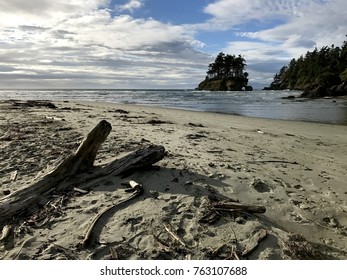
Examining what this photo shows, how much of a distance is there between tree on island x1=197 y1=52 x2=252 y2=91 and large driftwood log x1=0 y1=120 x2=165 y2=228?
293 feet

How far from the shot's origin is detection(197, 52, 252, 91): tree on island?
306 feet

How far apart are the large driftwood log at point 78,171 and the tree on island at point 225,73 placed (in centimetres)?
8935

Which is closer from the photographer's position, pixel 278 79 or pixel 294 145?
pixel 294 145

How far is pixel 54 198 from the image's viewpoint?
4.66 metres

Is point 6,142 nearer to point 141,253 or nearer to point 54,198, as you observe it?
point 54,198

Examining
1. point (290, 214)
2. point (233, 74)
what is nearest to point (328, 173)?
point (290, 214)

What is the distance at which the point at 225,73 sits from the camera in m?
101

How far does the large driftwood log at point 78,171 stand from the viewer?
14.8ft

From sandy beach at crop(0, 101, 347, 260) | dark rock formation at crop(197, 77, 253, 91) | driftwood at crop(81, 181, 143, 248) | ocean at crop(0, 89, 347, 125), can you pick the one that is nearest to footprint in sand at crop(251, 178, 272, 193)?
sandy beach at crop(0, 101, 347, 260)

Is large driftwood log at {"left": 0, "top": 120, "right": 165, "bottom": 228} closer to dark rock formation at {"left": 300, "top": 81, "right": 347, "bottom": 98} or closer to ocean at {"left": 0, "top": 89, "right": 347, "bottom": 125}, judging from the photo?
ocean at {"left": 0, "top": 89, "right": 347, "bottom": 125}

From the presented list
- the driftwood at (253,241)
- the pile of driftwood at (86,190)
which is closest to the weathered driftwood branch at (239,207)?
the pile of driftwood at (86,190)

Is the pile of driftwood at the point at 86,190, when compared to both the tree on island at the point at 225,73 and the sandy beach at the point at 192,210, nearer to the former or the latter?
the sandy beach at the point at 192,210
